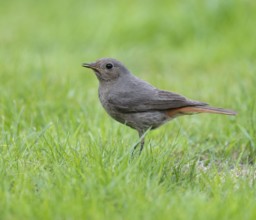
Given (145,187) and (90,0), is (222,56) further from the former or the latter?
(145,187)

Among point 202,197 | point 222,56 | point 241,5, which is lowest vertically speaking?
point 202,197

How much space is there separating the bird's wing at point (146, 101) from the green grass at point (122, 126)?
0.91 ft

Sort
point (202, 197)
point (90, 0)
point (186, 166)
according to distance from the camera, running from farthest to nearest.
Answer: point (90, 0) < point (186, 166) < point (202, 197)

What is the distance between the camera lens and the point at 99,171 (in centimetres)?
448

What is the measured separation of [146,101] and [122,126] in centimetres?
68

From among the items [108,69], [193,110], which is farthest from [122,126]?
[193,110]

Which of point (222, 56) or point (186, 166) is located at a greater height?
point (222, 56)

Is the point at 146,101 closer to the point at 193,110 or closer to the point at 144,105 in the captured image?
the point at 144,105

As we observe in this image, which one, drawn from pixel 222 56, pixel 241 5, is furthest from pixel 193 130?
pixel 241 5

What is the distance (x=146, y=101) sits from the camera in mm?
5895

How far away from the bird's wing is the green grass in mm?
278

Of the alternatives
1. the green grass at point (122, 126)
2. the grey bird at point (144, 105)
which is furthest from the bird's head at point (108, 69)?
the green grass at point (122, 126)

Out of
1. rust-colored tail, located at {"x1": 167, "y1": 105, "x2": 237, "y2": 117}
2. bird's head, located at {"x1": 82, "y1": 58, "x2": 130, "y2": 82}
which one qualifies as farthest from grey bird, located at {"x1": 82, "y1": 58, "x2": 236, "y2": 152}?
bird's head, located at {"x1": 82, "y1": 58, "x2": 130, "y2": 82}

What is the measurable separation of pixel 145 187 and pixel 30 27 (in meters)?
9.13
